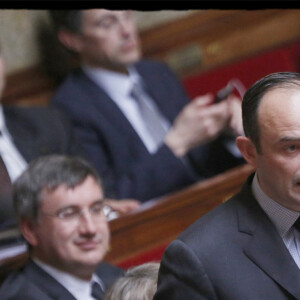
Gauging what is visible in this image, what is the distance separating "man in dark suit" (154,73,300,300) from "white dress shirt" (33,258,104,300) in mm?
291

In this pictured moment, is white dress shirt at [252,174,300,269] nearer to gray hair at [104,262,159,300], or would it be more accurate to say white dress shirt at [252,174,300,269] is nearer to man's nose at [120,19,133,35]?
gray hair at [104,262,159,300]

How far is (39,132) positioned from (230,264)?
2.56 feet

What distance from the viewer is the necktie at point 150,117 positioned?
168 centimetres

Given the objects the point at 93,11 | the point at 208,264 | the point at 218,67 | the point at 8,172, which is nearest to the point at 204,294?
the point at 208,264

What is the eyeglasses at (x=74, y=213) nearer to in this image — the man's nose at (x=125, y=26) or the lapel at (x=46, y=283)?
the lapel at (x=46, y=283)

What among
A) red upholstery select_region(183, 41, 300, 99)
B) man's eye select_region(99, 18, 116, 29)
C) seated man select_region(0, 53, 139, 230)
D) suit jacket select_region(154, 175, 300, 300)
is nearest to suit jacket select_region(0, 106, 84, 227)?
seated man select_region(0, 53, 139, 230)

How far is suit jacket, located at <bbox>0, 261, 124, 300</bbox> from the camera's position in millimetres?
1132

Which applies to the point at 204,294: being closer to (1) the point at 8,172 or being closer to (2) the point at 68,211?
(2) the point at 68,211

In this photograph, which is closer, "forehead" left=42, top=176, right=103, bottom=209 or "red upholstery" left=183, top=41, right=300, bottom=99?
"forehead" left=42, top=176, right=103, bottom=209

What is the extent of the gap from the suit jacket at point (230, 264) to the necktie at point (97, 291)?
0.27 m

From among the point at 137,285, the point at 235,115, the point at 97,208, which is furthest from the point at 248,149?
the point at 235,115

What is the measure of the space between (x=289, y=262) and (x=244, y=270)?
5cm

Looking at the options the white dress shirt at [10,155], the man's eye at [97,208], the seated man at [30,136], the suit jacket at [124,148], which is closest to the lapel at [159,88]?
the suit jacket at [124,148]

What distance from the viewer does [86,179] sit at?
122cm
